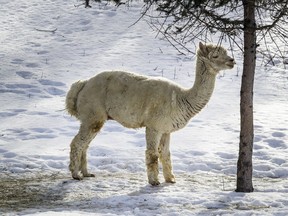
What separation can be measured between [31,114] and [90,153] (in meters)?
3.16

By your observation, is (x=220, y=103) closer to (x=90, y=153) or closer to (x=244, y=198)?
(x=90, y=153)

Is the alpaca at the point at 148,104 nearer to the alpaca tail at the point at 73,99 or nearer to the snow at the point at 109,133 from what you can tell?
the alpaca tail at the point at 73,99

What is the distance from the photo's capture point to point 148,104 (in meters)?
10.5

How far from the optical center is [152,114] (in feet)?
34.3

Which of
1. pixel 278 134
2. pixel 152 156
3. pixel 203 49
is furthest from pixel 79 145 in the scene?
pixel 278 134

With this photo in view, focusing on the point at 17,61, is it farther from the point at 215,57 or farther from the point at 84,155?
the point at 215,57

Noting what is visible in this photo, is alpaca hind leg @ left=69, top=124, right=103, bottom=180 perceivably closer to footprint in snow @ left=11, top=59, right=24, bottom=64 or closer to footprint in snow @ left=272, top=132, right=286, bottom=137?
footprint in snow @ left=272, top=132, right=286, bottom=137

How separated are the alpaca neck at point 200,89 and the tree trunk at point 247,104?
2.62 feet

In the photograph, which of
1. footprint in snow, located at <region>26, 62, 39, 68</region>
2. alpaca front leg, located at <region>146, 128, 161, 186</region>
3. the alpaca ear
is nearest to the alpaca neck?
the alpaca ear

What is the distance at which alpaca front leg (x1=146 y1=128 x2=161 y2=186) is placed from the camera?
34.0ft

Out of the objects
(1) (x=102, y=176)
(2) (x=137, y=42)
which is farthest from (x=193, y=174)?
(2) (x=137, y=42)

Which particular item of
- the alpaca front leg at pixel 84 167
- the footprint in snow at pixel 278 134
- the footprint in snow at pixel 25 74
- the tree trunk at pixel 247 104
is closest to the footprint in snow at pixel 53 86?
the footprint in snow at pixel 25 74

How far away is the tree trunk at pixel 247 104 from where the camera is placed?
9227 mm

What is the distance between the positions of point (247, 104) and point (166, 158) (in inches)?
76.4
